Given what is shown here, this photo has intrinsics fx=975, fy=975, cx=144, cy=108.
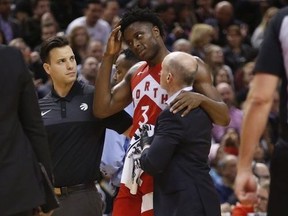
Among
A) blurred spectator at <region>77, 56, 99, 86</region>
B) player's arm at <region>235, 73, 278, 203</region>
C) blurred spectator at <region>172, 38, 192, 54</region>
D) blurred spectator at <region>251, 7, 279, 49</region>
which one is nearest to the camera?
player's arm at <region>235, 73, 278, 203</region>

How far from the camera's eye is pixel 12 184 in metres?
5.05

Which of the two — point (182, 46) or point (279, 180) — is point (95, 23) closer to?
point (182, 46)

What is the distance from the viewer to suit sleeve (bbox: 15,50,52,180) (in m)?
5.18

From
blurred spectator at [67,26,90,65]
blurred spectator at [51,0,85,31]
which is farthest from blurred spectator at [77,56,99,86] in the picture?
blurred spectator at [51,0,85,31]

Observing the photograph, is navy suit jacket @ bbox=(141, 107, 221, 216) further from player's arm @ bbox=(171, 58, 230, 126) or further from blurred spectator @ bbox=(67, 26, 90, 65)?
blurred spectator @ bbox=(67, 26, 90, 65)

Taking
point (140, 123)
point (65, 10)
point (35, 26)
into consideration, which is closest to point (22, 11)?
point (35, 26)

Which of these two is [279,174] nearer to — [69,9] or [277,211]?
[277,211]

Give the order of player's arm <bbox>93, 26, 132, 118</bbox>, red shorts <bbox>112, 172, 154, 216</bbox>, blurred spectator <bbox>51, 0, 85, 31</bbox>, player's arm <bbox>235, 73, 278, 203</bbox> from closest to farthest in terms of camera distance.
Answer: player's arm <bbox>235, 73, 278, 203</bbox>, red shorts <bbox>112, 172, 154, 216</bbox>, player's arm <bbox>93, 26, 132, 118</bbox>, blurred spectator <bbox>51, 0, 85, 31</bbox>

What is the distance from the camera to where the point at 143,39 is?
6449 millimetres

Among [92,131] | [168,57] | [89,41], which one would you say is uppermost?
[168,57]

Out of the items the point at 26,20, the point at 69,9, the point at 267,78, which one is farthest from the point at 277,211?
the point at 69,9

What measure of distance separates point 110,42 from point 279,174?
210cm

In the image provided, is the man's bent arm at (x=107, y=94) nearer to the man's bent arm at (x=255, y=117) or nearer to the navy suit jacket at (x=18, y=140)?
the navy suit jacket at (x=18, y=140)

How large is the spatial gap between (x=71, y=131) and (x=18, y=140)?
4.57ft
